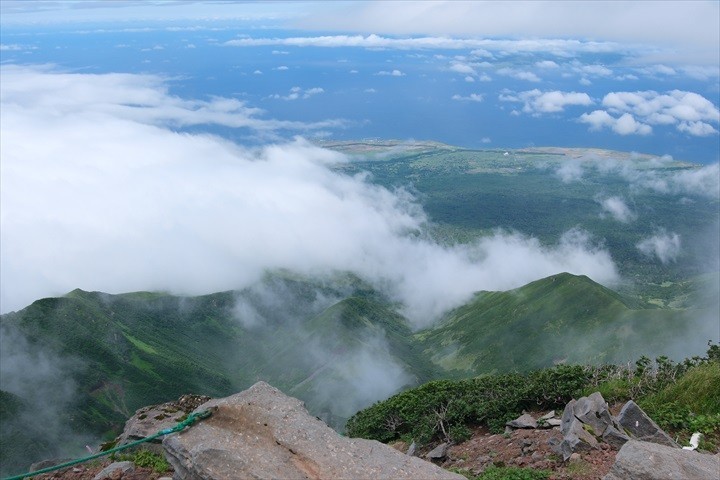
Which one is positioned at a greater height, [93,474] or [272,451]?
[272,451]

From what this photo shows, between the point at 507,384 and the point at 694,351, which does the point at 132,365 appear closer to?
the point at 694,351

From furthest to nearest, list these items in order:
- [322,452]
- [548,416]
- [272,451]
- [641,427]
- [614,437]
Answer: [548,416] → [641,427] → [614,437] → [322,452] → [272,451]

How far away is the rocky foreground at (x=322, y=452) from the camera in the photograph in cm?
1302

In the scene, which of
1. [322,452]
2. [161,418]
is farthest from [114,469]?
[161,418]

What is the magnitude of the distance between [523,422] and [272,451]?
1508 cm

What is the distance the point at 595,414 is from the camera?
21.0m

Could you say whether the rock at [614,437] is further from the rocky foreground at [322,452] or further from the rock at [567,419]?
the rock at [567,419]

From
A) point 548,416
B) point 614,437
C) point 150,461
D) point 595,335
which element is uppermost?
point 150,461

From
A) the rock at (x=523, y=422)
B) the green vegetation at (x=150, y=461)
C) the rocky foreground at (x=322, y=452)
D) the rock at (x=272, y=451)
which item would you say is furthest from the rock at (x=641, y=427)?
the green vegetation at (x=150, y=461)

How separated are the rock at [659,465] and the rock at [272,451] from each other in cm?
493

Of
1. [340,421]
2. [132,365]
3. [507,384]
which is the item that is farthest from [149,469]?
[132,365]

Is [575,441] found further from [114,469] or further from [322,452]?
[114,469]

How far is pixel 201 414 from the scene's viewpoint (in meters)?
14.3

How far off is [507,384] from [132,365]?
19072 centimetres
